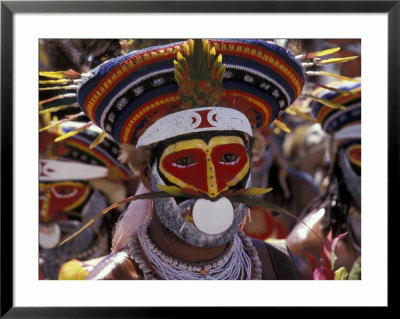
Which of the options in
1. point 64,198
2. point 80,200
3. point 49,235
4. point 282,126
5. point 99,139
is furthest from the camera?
point 80,200

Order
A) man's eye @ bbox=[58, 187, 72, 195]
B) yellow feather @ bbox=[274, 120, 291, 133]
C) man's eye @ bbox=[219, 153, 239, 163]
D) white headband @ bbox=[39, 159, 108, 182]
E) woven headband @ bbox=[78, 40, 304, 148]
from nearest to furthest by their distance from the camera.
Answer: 1. woven headband @ bbox=[78, 40, 304, 148]
2. man's eye @ bbox=[219, 153, 239, 163]
3. white headband @ bbox=[39, 159, 108, 182]
4. yellow feather @ bbox=[274, 120, 291, 133]
5. man's eye @ bbox=[58, 187, 72, 195]

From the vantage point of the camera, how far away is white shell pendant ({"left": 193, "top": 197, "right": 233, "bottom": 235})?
11.7 feet

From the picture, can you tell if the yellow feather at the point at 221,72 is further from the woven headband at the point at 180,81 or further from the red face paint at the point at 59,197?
the red face paint at the point at 59,197

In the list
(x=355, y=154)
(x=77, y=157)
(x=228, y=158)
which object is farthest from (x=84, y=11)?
(x=355, y=154)

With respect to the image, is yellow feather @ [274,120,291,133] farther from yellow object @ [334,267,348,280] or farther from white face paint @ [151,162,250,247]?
yellow object @ [334,267,348,280]

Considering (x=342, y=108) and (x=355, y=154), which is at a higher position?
(x=342, y=108)

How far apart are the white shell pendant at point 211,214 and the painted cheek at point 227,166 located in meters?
0.07

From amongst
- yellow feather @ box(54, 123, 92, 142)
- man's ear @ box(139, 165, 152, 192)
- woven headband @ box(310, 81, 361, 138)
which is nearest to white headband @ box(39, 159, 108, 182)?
yellow feather @ box(54, 123, 92, 142)

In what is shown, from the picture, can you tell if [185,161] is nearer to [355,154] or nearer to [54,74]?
[54,74]

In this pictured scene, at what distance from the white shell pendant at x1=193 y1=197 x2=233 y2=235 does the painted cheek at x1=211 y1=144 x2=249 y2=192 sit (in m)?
0.07

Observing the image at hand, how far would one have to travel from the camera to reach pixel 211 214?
3.56m

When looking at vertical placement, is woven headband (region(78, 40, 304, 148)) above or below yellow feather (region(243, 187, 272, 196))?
above

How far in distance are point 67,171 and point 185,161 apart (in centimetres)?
99

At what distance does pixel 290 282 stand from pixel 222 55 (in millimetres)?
1059
